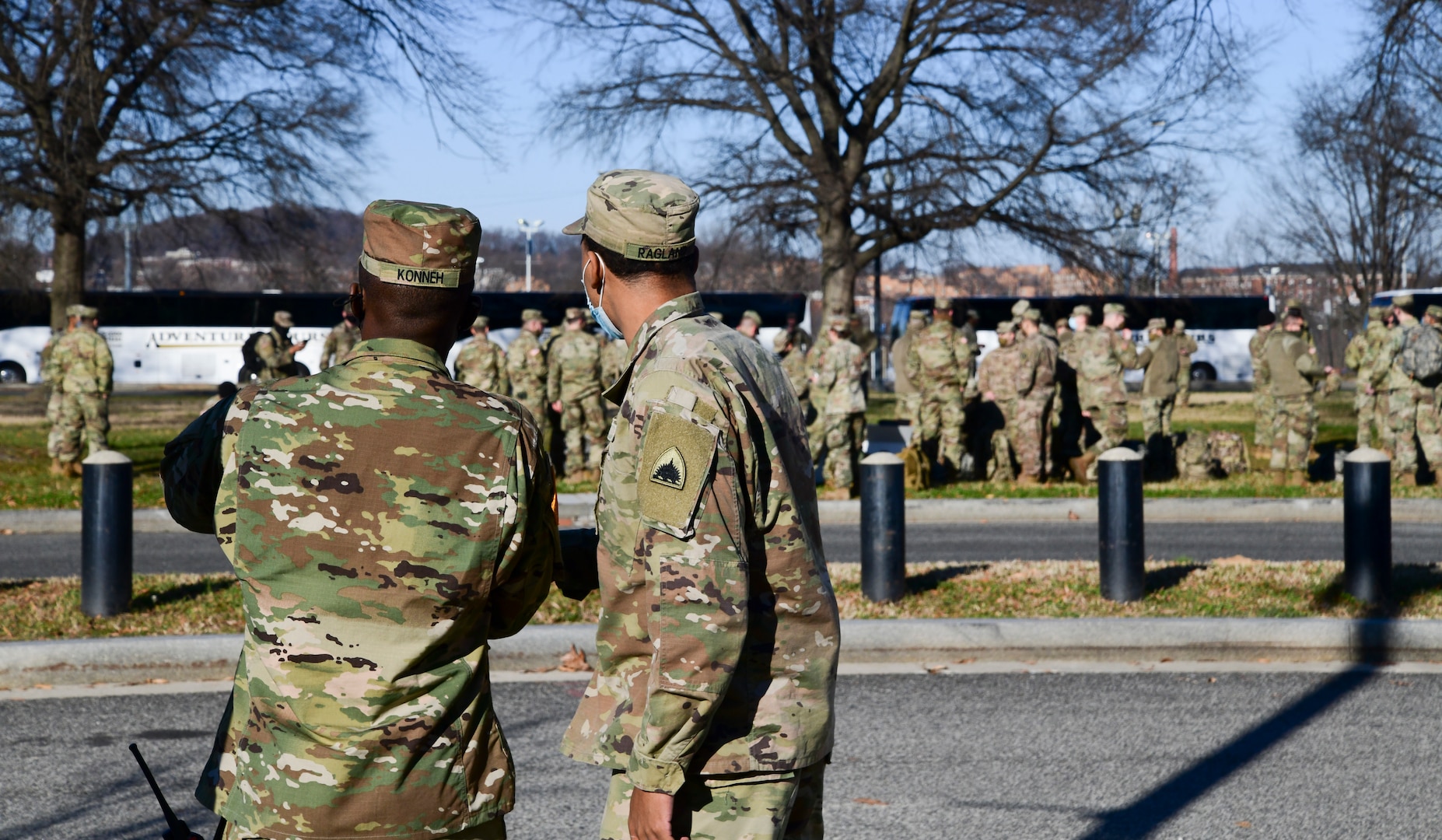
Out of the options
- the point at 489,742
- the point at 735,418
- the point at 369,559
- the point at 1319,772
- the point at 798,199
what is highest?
the point at 798,199

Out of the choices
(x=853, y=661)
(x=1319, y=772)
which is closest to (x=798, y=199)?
(x=853, y=661)

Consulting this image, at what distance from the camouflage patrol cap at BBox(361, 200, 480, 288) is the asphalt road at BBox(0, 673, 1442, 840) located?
106 inches

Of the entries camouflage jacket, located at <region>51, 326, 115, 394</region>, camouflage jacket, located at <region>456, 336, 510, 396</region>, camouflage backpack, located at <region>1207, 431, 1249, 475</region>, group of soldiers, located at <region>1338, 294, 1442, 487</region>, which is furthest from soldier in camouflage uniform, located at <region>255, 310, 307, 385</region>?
group of soldiers, located at <region>1338, 294, 1442, 487</region>

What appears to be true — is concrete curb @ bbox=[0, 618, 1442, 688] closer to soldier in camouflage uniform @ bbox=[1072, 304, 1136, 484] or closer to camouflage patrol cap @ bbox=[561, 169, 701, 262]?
camouflage patrol cap @ bbox=[561, 169, 701, 262]

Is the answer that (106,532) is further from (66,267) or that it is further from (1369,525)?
(66,267)

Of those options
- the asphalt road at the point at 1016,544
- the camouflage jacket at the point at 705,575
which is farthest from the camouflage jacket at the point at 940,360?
the camouflage jacket at the point at 705,575

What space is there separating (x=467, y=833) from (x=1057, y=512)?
11.3m

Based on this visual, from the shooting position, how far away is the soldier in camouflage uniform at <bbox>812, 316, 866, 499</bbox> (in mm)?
14773

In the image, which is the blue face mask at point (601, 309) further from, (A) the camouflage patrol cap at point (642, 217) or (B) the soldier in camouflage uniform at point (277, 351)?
(B) the soldier in camouflage uniform at point (277, 351)

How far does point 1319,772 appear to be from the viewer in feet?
17.7

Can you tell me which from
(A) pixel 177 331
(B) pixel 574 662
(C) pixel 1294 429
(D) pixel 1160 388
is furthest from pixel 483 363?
(A) pixel 177 331

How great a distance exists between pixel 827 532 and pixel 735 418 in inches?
397

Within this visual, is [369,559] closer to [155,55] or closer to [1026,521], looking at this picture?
[1026,521]

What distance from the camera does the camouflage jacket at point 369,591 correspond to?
96.2 inches
